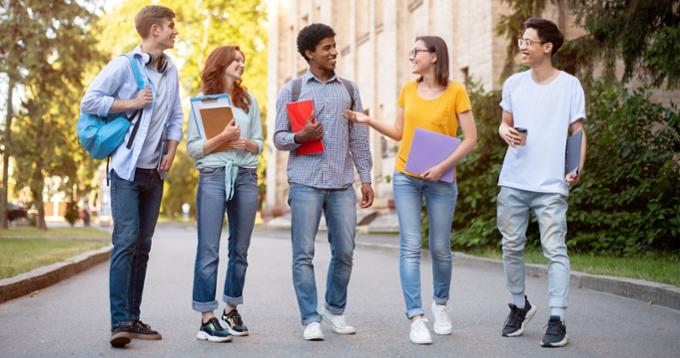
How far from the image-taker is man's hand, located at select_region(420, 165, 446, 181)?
6.62 m

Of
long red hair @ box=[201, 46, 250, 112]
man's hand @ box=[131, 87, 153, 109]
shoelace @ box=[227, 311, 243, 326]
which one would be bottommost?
shoelace @ box=[227, 311, 243, 326]

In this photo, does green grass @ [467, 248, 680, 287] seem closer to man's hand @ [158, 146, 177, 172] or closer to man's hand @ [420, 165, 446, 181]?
man's hand @ [420, 165, 446, 181]

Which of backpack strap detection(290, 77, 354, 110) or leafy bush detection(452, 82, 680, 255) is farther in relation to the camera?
leafy bush detection(452, 82, 680, 255)

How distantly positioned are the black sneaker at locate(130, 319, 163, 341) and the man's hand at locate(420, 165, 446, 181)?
203 cm

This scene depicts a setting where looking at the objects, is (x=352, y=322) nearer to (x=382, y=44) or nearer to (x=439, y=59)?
(x=439, y=59)

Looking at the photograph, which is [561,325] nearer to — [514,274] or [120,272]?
[514,274]

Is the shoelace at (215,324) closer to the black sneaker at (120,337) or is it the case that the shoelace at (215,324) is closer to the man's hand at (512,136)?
the black sneaker at (120,337)

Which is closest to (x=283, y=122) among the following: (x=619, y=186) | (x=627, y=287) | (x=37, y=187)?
(x=627, y=287)

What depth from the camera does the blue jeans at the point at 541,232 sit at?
6.45m

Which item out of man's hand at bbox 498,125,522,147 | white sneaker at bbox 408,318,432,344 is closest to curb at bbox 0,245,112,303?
white sneaker at bbox 408,318,432,344

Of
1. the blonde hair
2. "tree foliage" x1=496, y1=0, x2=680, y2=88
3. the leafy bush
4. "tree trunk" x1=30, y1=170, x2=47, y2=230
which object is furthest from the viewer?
"tree trunk" x1=30, y1=170, x2=47, y2=230

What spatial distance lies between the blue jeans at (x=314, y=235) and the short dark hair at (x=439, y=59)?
943mm

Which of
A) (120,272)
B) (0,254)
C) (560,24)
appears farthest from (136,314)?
(560,24)

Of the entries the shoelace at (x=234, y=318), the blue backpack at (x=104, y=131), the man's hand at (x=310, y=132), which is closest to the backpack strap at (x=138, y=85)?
the blue backpack at (x=104, y=131)
